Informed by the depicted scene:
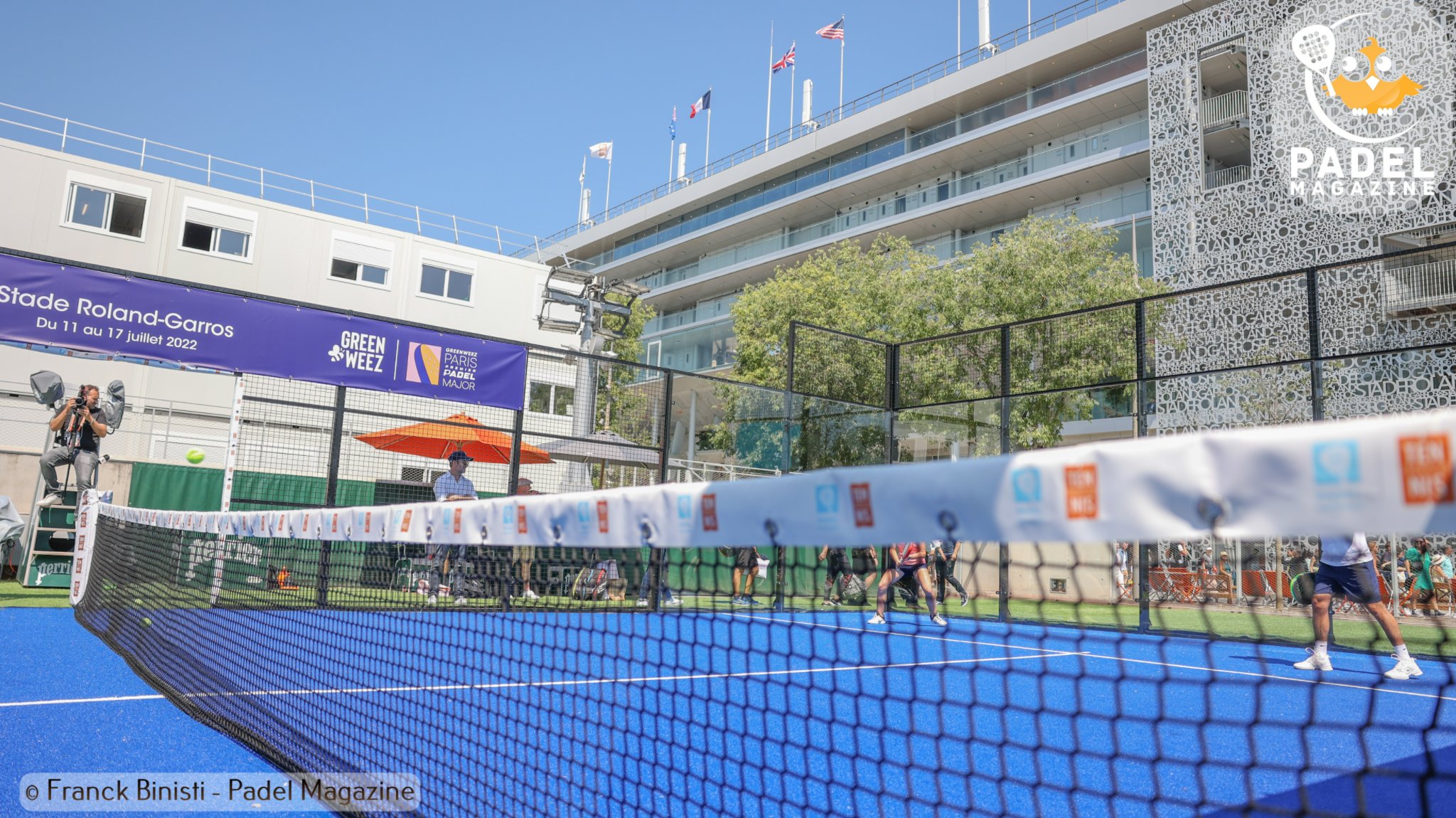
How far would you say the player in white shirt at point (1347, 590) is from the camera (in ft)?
20.8

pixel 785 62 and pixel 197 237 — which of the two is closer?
pixel 197 237

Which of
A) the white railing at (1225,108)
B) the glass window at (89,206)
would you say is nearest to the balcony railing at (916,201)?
the white railing at (1225,108)

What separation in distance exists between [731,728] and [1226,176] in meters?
30.0

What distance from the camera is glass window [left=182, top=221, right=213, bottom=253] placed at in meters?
24.4

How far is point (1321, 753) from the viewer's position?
4.28 m

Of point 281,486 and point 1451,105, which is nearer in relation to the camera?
point 281,486

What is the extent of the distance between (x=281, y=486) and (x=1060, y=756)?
1122 cm

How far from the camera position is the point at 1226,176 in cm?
2867

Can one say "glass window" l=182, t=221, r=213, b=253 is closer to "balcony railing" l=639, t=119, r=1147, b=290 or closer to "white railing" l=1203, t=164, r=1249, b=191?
"balcony railing" l=639, t=119, r=1147, b=290

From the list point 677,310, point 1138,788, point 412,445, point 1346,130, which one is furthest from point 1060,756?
point 677,310

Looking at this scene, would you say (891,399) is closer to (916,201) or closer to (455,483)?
(455,483)

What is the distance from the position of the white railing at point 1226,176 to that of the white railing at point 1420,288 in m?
5.96

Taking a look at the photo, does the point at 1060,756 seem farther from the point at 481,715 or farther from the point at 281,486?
the point at 281,486

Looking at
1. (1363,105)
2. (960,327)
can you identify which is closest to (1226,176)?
(1363,105)
